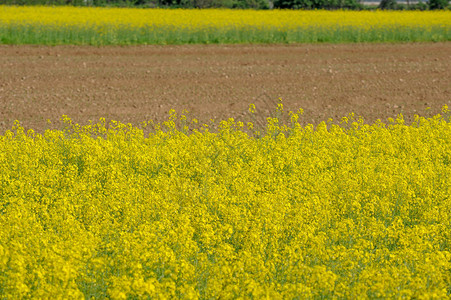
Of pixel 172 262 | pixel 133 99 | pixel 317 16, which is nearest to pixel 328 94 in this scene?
pixel 133 99

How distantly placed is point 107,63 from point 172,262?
12.3m

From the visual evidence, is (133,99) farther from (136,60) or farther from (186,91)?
(136,60)

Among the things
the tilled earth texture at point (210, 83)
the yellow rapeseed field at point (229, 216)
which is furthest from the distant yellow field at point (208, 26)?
the yellow rapeseed field at point (229, 216)

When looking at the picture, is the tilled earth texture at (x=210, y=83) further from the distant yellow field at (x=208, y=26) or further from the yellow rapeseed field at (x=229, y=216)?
the yellow rapeseed field at (x=229, y=216)

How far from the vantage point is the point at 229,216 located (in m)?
6.58

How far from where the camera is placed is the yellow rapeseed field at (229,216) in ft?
17.3

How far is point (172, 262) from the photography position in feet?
17.9

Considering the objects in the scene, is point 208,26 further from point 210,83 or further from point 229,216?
point 229,216

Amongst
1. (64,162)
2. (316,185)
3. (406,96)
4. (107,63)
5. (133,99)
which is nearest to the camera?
(316,185)

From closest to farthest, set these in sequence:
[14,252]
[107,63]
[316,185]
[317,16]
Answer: [14,252] → [316,185] → [107,63] → [317,16]

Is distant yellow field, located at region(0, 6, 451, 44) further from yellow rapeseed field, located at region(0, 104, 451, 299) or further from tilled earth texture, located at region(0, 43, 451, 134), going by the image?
yellow rapeseed field, located at region(0, 104, 451, 299)

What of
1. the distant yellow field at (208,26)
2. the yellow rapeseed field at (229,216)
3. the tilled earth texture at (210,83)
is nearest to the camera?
the yellow rapeseed field at (229,216)

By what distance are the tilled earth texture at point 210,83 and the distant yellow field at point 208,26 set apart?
4.19 feet

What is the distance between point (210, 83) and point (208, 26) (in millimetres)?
8076
